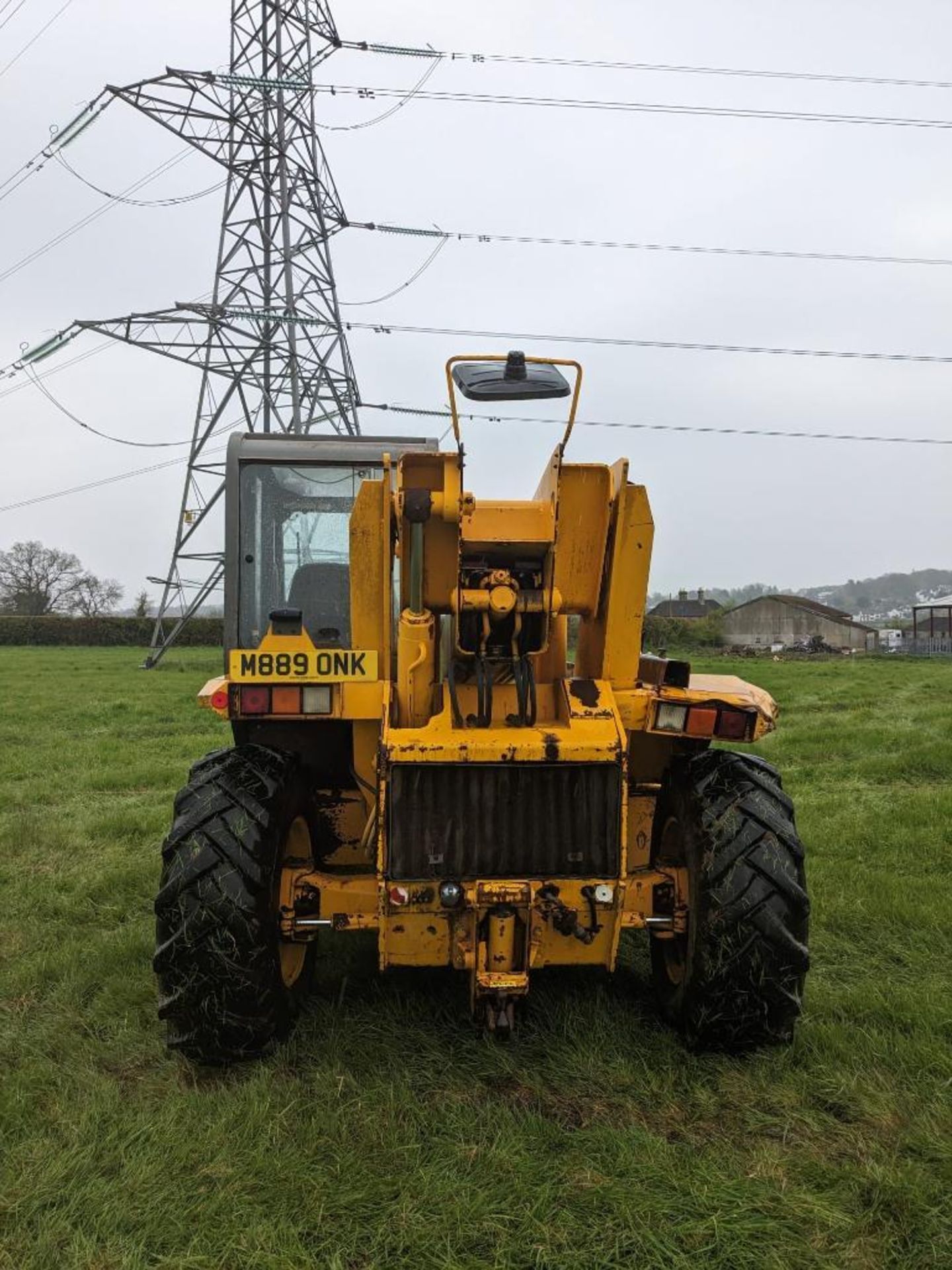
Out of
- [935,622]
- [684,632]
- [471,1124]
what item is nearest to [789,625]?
[935,622]

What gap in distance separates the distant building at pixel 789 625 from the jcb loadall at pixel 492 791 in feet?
157

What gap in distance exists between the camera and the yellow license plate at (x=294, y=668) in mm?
2873

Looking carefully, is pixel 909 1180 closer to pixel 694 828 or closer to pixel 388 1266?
pixel 694 828

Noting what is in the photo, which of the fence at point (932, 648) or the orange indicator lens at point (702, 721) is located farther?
the fence at point (932, 648)

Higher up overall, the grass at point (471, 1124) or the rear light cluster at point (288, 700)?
the rear light cluster at point (288, 700)

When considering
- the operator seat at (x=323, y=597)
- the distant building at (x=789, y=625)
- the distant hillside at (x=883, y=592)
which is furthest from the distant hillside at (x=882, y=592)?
the operator seat at (x=323, y=597)

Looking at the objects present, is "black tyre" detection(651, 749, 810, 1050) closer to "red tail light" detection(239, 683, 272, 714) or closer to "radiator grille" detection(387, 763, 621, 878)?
"radiator grille" detection(387, 763, 621, 878)

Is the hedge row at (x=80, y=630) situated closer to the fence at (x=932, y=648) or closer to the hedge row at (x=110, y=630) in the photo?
the hedge row at (x=110, y=630)

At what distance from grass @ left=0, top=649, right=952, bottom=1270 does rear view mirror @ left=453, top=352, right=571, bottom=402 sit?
219 centimetres

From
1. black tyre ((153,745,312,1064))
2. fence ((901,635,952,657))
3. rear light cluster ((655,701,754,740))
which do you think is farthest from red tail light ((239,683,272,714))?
fence ((901,635,952,657))

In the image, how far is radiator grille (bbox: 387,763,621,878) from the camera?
9.11 feet

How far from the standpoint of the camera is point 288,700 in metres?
2.89

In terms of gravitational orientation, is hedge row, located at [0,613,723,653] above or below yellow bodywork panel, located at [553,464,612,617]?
below

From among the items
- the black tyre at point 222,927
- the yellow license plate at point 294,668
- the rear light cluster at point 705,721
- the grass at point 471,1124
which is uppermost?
the yellow license plate at point 294,668
